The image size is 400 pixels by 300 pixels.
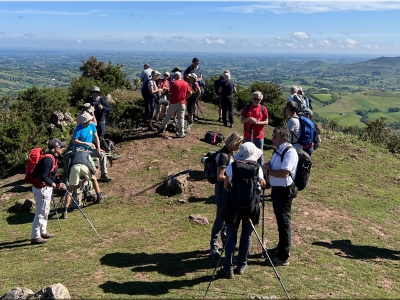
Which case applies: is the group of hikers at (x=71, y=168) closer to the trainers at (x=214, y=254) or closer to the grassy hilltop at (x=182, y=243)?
the grassy hilltop at (x=182, y=243)

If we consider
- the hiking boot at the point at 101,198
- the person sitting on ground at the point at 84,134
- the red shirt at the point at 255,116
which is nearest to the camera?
the person sitting on ground at the point at 84,134

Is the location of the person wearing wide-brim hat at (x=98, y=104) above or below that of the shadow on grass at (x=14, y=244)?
above

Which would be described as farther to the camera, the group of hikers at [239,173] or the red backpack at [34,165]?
the red backpack at [34,165]

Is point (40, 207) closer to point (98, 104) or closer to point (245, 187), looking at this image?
point (98, 104)

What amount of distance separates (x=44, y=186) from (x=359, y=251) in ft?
22.6

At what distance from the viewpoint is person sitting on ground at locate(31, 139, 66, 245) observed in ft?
24.3

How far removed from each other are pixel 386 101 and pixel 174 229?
14578 centimetres

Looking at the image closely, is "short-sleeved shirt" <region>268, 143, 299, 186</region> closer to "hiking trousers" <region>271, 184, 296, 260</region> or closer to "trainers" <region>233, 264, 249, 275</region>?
"hiking trousers" <region>271, 184, 296, 260</region>

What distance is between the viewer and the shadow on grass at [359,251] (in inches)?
286

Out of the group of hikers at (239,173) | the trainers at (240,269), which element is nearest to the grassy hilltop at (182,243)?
the trainers at (240,269)

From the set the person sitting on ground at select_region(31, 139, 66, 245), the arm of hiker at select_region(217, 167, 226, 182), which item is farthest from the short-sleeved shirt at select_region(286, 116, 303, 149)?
the person sitting on ground at select_region(31, 139, 66, 245)

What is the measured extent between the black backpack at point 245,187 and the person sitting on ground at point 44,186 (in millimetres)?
4230

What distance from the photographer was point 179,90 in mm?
12812

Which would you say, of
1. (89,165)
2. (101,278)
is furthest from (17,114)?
(101,278)
